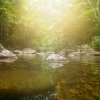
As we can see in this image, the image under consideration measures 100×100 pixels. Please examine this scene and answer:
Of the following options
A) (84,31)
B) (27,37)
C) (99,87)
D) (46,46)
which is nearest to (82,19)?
(84,31)

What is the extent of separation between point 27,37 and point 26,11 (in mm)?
5223

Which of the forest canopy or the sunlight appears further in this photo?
the sunlight

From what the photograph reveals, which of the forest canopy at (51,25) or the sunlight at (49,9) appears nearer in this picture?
the forest canopy at (51,25)

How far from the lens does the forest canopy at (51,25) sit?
39.7 metres

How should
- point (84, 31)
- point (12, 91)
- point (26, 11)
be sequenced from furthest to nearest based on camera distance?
point (26, 11)
point (84, 31)
point (12, 91)

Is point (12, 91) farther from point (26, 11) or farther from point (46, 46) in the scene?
point (26, 11)

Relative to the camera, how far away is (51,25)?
46719mm

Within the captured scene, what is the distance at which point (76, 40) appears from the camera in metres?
42.3

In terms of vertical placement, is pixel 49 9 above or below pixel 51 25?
above

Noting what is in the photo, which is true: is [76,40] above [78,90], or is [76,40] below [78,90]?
above

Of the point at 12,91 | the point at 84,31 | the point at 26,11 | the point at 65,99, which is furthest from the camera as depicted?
the point at 26,11

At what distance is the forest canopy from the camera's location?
39.7m

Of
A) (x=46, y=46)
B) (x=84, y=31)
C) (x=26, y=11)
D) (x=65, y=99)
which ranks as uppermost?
(x=26, y=11)

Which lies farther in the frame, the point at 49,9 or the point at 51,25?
the point at 49,9
